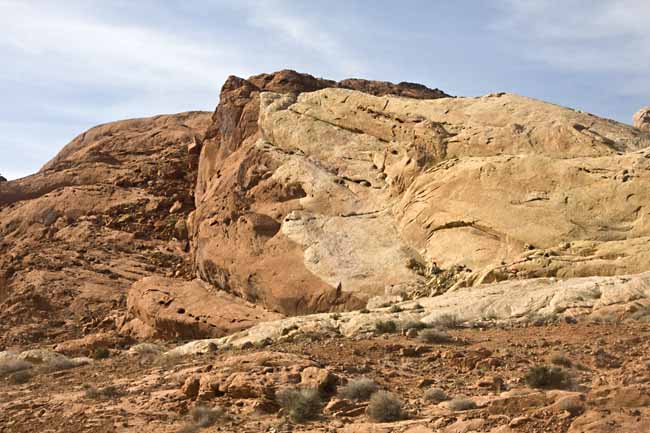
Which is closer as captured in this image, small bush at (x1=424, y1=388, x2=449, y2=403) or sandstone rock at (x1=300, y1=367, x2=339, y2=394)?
small bush at (x1=424, y1=388, x2=449, y2=403)

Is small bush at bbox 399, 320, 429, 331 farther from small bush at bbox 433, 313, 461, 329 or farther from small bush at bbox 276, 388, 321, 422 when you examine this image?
small bush at bbox 276, 388, 321, 422

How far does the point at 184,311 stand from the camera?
26.6m

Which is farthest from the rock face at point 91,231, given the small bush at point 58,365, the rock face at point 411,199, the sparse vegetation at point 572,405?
the sparse vegetation at point 572,405

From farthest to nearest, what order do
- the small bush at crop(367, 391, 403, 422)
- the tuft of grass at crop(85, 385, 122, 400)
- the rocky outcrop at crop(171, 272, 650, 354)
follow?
the rocky outcrop at crop(171, 272, 650, 354) < the tuft of grass at crop(85, 385, 122, 400) < the small bush at crop(367, 391, 403, 422)

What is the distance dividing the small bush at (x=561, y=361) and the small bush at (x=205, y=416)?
5.39 meters

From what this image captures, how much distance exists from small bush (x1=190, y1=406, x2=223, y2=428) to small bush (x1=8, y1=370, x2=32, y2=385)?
7669mm

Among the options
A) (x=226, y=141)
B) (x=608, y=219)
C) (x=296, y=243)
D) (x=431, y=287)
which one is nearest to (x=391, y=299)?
(x=431, y=287)

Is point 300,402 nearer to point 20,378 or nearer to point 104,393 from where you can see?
point 104,393

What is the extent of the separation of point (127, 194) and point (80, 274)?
24.1ft

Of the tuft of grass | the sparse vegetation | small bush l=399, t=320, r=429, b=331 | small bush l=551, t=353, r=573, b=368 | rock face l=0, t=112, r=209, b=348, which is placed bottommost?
the tuft of grass

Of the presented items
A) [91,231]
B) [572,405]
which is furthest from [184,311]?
[572,405]

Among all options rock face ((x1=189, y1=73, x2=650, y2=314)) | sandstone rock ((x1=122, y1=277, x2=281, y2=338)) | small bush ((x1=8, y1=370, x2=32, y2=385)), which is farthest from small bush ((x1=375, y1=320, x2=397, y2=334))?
small bush ((x1=8, y1=370, x2=32, y2=385))

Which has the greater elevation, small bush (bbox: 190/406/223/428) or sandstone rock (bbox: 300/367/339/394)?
sandstone rock (bbox: 300/367/339/394)

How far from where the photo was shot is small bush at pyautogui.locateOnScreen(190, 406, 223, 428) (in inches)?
507
